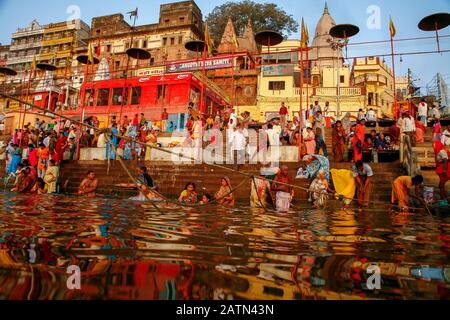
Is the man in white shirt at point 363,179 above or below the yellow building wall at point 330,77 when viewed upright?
below

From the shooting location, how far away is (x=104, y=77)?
27047mm

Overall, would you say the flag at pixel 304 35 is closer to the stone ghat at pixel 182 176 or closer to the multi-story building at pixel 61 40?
the stone ghat at pixel 182 176

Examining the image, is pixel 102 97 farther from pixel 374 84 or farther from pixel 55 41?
pixel 55 41

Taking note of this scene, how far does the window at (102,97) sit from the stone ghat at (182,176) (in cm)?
1184

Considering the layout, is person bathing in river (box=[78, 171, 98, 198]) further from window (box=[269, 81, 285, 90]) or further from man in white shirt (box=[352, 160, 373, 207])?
window (box=[269, 81, 285, 90])

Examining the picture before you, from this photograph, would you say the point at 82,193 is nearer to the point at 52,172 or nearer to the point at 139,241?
the point at 52,172

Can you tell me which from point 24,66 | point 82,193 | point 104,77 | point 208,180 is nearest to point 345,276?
point 208,180

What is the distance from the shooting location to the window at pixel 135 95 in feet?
76.2

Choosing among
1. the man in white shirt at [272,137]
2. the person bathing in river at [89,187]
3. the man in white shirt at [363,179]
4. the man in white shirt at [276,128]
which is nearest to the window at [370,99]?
the man in white shirt at [276,128]

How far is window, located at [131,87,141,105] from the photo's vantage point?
76.2 feet

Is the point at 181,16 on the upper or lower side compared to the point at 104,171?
upper

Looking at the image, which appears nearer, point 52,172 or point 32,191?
point 32,191

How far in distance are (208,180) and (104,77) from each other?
21.3m
